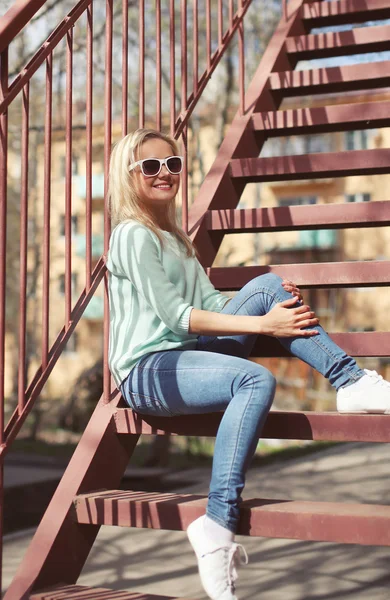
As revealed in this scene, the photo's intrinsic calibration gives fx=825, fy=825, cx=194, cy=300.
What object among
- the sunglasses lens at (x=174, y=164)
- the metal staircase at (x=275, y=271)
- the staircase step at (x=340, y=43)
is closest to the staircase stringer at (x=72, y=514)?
the metal staircase at (x=275, y=271)

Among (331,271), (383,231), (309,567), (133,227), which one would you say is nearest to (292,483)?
(309,567)

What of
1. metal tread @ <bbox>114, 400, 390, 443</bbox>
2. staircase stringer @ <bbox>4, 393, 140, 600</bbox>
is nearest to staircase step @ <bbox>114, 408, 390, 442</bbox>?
metal tread @ <bbox>114, 400, 390, 443</bbox>

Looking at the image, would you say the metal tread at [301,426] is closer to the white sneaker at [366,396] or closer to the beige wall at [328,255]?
the white sneaker at [366,396]

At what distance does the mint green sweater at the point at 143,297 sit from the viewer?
2.42 meters

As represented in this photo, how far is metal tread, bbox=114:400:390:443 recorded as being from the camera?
7.79 ft

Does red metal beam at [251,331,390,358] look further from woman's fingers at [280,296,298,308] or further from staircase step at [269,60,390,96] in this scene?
staircase step at [269,60,390,96]

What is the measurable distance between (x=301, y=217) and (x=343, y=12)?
170 centimetres

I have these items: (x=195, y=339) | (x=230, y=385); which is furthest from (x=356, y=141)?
(x=230, y=385)

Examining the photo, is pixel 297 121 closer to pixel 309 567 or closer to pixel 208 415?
pixel 208 415

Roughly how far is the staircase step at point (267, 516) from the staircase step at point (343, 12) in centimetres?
300

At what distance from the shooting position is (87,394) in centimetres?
1223

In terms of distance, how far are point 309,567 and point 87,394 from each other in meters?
7.72

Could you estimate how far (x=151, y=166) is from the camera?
2650 mm

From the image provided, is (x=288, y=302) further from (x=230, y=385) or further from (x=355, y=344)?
(x=355, y=344)
